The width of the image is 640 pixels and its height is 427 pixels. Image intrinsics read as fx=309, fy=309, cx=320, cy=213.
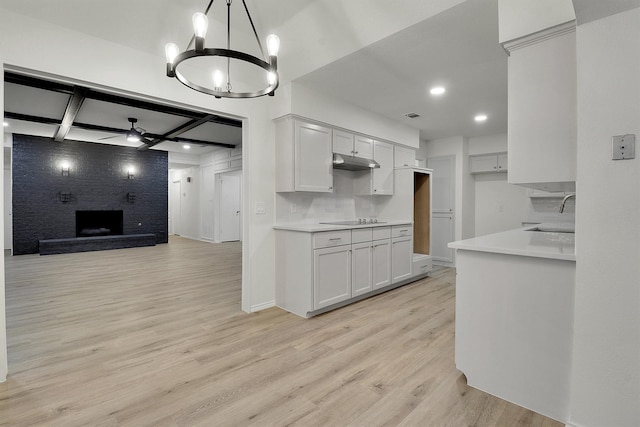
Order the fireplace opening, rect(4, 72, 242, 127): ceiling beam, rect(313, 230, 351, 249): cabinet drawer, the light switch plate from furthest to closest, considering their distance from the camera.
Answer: the fireplace opening < rect(4, 72, 242, 127): ceiling beam < rect(313, 230, 351, 249): cabinet drawer < the light switch plate

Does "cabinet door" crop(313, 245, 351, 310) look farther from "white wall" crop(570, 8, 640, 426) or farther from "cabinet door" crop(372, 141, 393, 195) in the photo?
"white wall" crop(570, 8, 640, 426)

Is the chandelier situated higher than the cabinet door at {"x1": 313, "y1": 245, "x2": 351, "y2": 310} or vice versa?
the chandelier

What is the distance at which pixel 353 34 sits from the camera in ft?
8.76

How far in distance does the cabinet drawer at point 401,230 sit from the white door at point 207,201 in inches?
260

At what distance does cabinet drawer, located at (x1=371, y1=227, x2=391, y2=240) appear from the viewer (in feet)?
12.8

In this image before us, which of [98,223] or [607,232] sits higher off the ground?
[607,232]

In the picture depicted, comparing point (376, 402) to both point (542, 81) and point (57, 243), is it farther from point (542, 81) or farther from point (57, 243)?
point (57, 243)

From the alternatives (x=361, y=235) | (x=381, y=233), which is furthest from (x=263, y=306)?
(x=381, y=233)

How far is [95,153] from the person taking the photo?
313 inches

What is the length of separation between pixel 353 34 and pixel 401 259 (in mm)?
2897

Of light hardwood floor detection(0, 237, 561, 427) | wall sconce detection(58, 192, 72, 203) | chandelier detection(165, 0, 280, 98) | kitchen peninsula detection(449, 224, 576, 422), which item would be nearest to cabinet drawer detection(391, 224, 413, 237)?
light hardwood floor detection(0, 237, 561, 427)

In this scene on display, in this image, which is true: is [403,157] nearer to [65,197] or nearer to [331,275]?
[331,275]

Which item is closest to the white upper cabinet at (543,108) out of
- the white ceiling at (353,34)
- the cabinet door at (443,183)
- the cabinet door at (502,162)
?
the white ceiling at (353,34)

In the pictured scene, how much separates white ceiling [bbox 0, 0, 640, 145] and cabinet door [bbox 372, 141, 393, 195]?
1004mm
